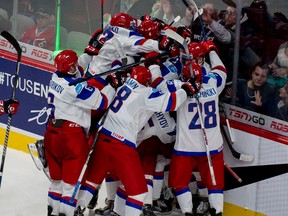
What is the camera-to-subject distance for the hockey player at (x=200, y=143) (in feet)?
20.3

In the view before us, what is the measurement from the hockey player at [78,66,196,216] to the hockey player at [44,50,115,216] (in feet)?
0.43

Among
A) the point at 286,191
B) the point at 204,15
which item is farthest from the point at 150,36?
the point at 286,191

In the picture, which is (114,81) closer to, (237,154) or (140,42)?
(140,42)

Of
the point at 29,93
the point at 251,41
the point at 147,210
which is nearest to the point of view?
the point at 251,41

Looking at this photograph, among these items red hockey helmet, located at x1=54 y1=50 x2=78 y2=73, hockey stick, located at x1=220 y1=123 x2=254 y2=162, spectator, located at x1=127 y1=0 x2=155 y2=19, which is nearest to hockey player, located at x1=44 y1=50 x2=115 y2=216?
red hockey helmet, located at x1=54 y1=50 x2=78 y2=73

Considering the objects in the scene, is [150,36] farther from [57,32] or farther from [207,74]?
[57,32]

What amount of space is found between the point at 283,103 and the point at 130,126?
1.00 meters

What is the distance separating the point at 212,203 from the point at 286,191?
0.50 meters

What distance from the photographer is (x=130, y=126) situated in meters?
6.08

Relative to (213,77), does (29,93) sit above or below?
below

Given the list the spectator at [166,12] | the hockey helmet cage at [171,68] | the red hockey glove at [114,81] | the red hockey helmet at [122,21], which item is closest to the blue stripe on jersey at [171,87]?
the hockey helmet cage at [171,68]

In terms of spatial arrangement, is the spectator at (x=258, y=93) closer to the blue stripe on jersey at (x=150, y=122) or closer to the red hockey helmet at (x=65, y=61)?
the blue stripe on jersey at (x=150, y=122)

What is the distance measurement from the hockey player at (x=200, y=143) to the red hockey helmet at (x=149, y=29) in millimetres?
375

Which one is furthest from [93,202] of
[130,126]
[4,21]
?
[4,21]
